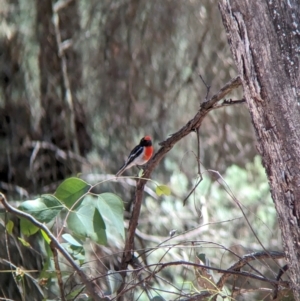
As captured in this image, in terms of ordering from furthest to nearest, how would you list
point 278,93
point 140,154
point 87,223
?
point 140,154
point 87,223
point 278,93

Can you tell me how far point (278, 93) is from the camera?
120 centimetres

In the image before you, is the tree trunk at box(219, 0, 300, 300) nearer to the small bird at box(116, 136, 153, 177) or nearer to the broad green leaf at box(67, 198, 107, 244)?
the broad green leaf at box(67, 198, 107, 244)

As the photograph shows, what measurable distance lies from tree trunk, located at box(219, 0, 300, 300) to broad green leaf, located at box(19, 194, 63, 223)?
553mm

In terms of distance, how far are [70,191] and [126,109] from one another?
2590 mm

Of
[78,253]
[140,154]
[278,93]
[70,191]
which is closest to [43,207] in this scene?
[70,191]

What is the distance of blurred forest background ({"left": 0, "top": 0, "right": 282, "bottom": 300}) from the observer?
3734 millimetres

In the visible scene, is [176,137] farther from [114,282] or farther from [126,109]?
[126,109]

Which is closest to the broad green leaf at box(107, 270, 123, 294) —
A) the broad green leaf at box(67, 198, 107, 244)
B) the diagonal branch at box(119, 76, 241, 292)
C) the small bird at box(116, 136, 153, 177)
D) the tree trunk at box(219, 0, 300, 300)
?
the diagonal branch at box(119, 76, 241, 292)

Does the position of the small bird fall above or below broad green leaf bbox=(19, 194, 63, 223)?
below

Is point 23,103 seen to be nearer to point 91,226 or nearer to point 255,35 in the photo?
point 91,226

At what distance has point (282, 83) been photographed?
46.8 inches

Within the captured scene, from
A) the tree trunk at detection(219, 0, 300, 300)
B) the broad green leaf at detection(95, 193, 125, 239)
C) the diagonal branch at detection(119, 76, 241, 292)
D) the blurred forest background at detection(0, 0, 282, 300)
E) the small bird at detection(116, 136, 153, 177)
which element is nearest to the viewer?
the tree trunk at detection(219, 0, 300, 300)

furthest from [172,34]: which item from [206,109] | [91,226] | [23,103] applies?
[91,226]

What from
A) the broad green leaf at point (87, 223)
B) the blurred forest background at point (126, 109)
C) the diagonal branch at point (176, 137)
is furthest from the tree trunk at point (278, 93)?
the blurred forest background at point (126, 109)
